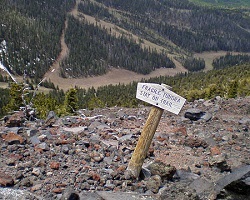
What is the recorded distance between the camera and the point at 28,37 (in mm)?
152125

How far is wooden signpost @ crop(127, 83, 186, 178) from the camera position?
7676mm

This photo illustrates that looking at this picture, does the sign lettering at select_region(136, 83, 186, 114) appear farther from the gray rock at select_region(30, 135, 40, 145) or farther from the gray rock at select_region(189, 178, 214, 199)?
the gray rock at select_region(30, 135, 40, 145)

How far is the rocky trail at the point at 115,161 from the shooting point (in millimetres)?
7125

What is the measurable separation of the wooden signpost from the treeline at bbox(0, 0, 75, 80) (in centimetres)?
12274

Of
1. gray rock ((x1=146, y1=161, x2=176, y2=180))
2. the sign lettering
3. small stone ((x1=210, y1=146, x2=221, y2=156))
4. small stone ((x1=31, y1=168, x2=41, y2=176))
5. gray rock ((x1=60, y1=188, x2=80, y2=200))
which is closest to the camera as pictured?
gray rock ((x1=60, y1=188, x2=80, y2=200))

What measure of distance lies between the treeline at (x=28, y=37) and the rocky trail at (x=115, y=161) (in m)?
119

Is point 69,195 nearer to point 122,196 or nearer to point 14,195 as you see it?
point 14,195

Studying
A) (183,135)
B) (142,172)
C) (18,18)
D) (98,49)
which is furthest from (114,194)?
(98,49)

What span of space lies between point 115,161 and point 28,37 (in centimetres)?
15344

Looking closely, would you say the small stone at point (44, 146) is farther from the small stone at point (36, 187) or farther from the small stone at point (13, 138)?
the small stone at point (36, 187)

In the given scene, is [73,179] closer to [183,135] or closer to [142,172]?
[142,172]

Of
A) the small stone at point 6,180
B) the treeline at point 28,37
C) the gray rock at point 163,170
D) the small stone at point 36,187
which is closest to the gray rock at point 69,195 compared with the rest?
the small stone at point 36,187

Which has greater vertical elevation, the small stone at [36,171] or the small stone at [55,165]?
the small stone at [55,165]

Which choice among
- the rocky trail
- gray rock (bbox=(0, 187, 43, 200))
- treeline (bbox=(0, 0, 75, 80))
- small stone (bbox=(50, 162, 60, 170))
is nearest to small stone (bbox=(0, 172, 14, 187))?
the rocky trail
